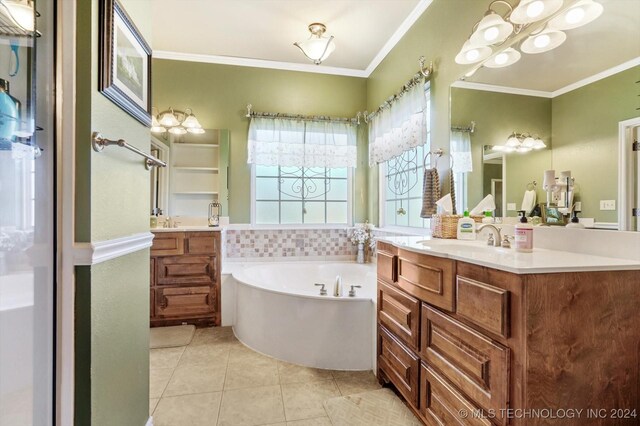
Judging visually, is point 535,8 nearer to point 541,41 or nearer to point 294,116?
point 541,41

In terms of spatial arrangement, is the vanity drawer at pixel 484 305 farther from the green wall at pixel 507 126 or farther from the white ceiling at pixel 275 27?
the white ceiling at pixel 275 27

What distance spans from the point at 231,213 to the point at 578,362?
3120 mm

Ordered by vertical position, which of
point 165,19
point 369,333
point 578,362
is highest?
point 165,19

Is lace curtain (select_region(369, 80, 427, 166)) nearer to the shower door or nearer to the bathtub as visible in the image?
the bathtub

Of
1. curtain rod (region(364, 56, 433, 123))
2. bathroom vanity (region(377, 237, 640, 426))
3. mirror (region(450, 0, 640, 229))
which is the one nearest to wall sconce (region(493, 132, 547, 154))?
mirror (region(450, 0, 640, 229))

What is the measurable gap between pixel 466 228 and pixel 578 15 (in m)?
1.10

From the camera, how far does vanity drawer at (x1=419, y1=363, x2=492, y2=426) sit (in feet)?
3.77

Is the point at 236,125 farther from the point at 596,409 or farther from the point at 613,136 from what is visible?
the point at 596,409

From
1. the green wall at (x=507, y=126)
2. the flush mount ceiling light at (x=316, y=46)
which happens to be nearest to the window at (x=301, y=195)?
the flush mount ceiling light at (x=316, y=46)

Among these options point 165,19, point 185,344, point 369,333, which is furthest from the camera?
point 165,19

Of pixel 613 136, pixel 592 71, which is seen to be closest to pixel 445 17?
pixel 592 71

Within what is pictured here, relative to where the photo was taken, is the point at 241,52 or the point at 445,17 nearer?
the point at 445,17

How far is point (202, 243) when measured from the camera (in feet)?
9.63

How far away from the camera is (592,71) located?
50.8 inches
